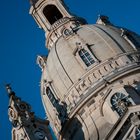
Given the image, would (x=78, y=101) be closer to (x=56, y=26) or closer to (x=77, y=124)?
(x=77, y=124)

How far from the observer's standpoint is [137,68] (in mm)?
40312

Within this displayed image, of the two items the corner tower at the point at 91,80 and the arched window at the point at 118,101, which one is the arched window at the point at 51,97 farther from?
the arched window at the point at 118,101

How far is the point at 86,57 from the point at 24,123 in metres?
8.53

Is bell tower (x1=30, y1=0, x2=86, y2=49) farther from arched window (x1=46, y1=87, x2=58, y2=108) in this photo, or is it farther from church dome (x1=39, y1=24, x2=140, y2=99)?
arched window (x1=46, y1=87, x2=58, y2=108)

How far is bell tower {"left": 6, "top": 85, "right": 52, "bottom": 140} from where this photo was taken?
36656 mm

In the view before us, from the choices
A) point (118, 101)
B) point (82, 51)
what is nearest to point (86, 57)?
point (82, 51)

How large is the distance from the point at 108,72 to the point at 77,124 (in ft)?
13.9

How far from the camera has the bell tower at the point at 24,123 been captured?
3666cm

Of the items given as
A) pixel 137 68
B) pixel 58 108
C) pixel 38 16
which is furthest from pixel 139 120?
pixel 38 16

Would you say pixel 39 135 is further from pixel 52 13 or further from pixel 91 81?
pixel 52 13

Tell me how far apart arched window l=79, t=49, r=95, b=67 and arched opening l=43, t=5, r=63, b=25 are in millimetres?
10446

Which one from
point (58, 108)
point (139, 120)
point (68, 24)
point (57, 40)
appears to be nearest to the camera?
point (139, 120)

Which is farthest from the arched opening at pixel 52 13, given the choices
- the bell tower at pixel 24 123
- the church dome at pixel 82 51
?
the bell tower at pixel 24 123

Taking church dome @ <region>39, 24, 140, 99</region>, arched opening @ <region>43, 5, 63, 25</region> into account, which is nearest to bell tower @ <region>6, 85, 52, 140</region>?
church dome @ <region>39, 24, 140, 99</region>
